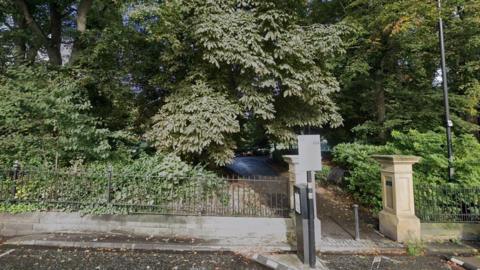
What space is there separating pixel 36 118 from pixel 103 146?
2059 mm

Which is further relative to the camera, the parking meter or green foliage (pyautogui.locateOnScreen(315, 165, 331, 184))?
green foliage (pyautogui.locateOnScreen(315, 165, 331, 184))

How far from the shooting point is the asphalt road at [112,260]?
443 centimetres

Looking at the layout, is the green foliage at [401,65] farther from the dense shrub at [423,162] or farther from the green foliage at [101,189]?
the green foliage at [101,189]

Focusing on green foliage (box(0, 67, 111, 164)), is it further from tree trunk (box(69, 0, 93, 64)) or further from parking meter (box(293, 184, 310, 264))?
parking meter (box(293, 184, 310, 264))

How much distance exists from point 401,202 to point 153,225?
5.45 m

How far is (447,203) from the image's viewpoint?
589 cm

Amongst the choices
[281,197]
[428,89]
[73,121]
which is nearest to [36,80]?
[73,121]

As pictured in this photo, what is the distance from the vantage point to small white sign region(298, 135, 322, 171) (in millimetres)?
4309

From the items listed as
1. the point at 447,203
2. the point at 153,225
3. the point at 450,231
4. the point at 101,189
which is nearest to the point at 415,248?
the point at 450,231

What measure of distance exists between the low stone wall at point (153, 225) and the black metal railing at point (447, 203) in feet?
10.5

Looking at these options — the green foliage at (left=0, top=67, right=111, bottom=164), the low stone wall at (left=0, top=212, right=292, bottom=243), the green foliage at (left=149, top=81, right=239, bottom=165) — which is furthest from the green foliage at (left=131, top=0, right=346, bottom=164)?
the low stone wall at (left=0, top=212, right=292, bottom=243)

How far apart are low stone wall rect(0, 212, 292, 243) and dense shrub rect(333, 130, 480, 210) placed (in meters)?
3.62

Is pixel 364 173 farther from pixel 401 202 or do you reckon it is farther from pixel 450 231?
pixel 450 231

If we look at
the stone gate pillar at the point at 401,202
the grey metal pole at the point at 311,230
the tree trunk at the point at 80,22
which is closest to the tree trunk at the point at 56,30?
the tree trunk at the point at 80,22
